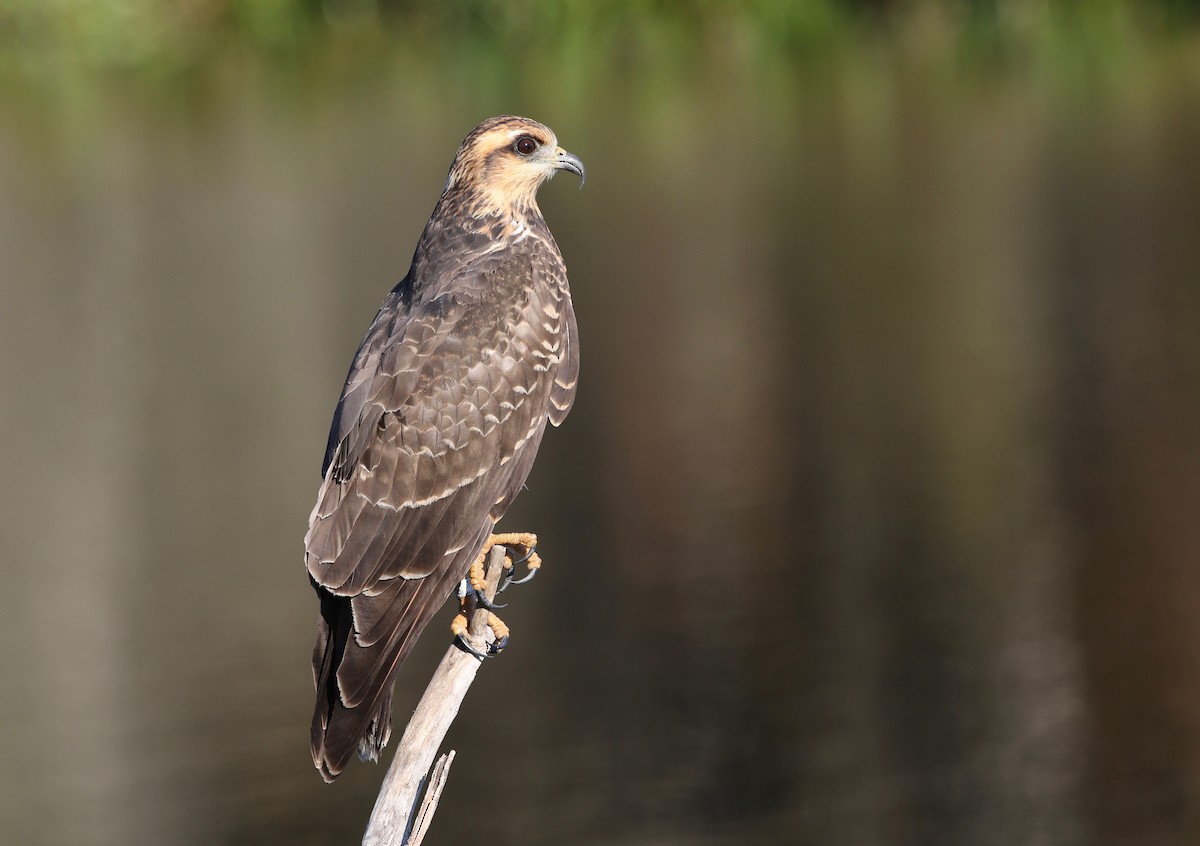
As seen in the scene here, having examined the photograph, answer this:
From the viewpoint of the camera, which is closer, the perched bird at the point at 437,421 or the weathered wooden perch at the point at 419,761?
the weathered wooden perch at the point at 419,761

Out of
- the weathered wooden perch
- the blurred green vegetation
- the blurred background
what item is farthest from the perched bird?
the blurred green vegetation

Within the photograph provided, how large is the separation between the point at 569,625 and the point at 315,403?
5855 millimetres

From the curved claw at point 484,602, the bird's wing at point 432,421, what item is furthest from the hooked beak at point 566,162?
the curved claw at point 484,602

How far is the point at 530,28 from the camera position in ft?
132

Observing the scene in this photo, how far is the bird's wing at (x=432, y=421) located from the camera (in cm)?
587

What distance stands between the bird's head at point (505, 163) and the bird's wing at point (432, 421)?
1.06 feet

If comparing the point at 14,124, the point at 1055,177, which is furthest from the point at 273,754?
the point at 14,124

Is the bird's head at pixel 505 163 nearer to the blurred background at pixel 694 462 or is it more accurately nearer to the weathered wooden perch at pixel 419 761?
the weathered wooden perch at pixel 419 761

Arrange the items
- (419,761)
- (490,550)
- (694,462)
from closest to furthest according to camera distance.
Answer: (419,761) → (490,550) → (694,462)

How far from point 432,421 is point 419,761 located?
3.78 feet

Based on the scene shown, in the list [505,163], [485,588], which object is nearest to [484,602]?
[485,588]

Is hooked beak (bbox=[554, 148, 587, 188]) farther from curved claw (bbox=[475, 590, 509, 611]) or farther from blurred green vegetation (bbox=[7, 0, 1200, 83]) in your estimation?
blurred green vegetation (bbox=[7, 0, 1200, 83])

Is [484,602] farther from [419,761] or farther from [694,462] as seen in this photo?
[694,462]

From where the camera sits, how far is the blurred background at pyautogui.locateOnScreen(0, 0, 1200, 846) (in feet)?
43.4
